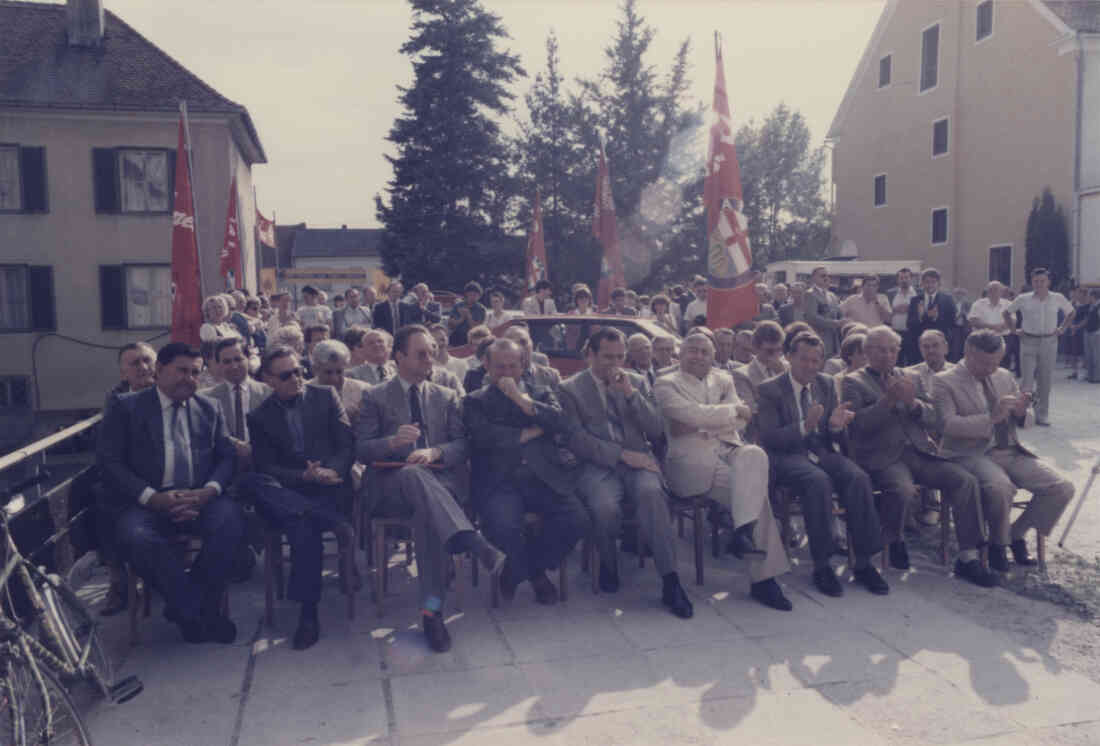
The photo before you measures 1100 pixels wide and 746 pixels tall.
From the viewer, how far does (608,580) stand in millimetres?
5711

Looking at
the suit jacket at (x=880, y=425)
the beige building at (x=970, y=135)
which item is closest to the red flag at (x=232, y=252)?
the suit jacket at (x=880, y=425)

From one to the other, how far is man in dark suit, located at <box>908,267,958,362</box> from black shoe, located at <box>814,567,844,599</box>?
813 cm

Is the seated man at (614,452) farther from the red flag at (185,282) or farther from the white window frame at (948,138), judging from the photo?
the white window frame at (948,138)

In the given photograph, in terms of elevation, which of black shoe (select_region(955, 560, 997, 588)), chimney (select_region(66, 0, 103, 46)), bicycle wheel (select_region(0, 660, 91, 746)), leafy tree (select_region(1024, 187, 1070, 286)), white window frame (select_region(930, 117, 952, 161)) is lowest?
black shoe (select_region(955, 560, 997, 588))

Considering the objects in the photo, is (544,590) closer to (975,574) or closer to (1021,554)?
(975,574)

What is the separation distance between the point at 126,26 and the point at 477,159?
10.6 m

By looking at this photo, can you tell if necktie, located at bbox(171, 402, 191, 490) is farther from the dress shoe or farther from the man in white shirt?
the man in white shirt

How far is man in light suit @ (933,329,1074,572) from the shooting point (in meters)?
5.96

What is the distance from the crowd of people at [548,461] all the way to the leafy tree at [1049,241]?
1659cm

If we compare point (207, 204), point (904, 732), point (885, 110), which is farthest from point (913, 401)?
point (885, 110)

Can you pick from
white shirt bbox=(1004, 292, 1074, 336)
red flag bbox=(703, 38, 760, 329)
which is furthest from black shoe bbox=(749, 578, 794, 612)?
white shirt bbox=(1004, 292, 1074, 336)

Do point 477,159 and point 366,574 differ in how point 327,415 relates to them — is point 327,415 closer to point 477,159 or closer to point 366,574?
point 366,574

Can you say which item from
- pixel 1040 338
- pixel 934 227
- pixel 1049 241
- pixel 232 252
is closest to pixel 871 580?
pixel 1040 338

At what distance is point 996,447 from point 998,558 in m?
0.80
